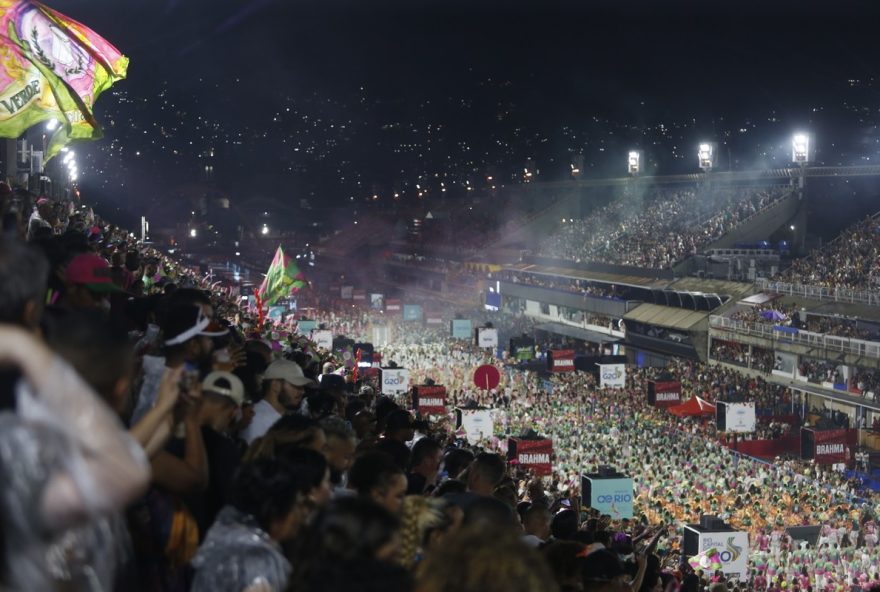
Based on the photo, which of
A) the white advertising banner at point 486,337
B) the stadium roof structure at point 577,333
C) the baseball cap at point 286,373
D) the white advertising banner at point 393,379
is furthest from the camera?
the stadium roof structure at point 577,333

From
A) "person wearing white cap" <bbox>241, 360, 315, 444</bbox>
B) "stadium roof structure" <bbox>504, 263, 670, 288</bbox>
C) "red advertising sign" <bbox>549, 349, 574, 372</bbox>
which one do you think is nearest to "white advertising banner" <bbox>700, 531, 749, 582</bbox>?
"person wearing white cap" <bbox>241, 360, 315, 444</bbox>

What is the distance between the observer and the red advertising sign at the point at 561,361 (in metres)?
36.0

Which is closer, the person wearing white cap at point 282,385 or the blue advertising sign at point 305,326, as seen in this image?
the person wearing white cap at point 282,385

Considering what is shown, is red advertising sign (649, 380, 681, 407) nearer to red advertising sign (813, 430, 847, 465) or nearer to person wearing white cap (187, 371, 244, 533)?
red advertising sign (813, 430, 847, 465)

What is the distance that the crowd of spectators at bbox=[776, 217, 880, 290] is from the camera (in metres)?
39.4

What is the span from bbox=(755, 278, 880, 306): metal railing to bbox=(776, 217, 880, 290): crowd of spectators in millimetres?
549

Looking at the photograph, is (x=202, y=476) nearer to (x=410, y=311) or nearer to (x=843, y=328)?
(x=843, y=328)

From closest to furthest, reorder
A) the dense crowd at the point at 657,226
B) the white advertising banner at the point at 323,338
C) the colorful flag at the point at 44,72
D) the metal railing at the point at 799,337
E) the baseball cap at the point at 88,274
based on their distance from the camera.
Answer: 1. the baseball cap at the point at 88,274
2. the colorful flag at the point at 44,72
3. the metal railing at the point at 799,337
4. the white advertising banner at the point at 323,338
5. the dense crowd at the point at 657,226

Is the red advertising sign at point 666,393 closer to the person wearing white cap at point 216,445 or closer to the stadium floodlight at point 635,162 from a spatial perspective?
the person wearing white cap at point 216,445

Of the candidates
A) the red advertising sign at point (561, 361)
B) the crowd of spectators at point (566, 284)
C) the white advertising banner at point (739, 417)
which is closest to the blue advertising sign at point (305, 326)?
the red advertising sign at point (561, 361)

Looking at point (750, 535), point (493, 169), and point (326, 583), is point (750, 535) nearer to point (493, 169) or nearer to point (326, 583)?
point (326, 583)

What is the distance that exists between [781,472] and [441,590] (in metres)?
23.7

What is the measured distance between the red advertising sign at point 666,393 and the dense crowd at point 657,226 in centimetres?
2098

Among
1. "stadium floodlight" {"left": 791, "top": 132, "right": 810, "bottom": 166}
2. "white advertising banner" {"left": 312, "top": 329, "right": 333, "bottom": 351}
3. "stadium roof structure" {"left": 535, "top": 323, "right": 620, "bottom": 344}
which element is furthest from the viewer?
"stadium roof structure" {"left": 535, "top": 323, "right": 620, "bottom": 344}
